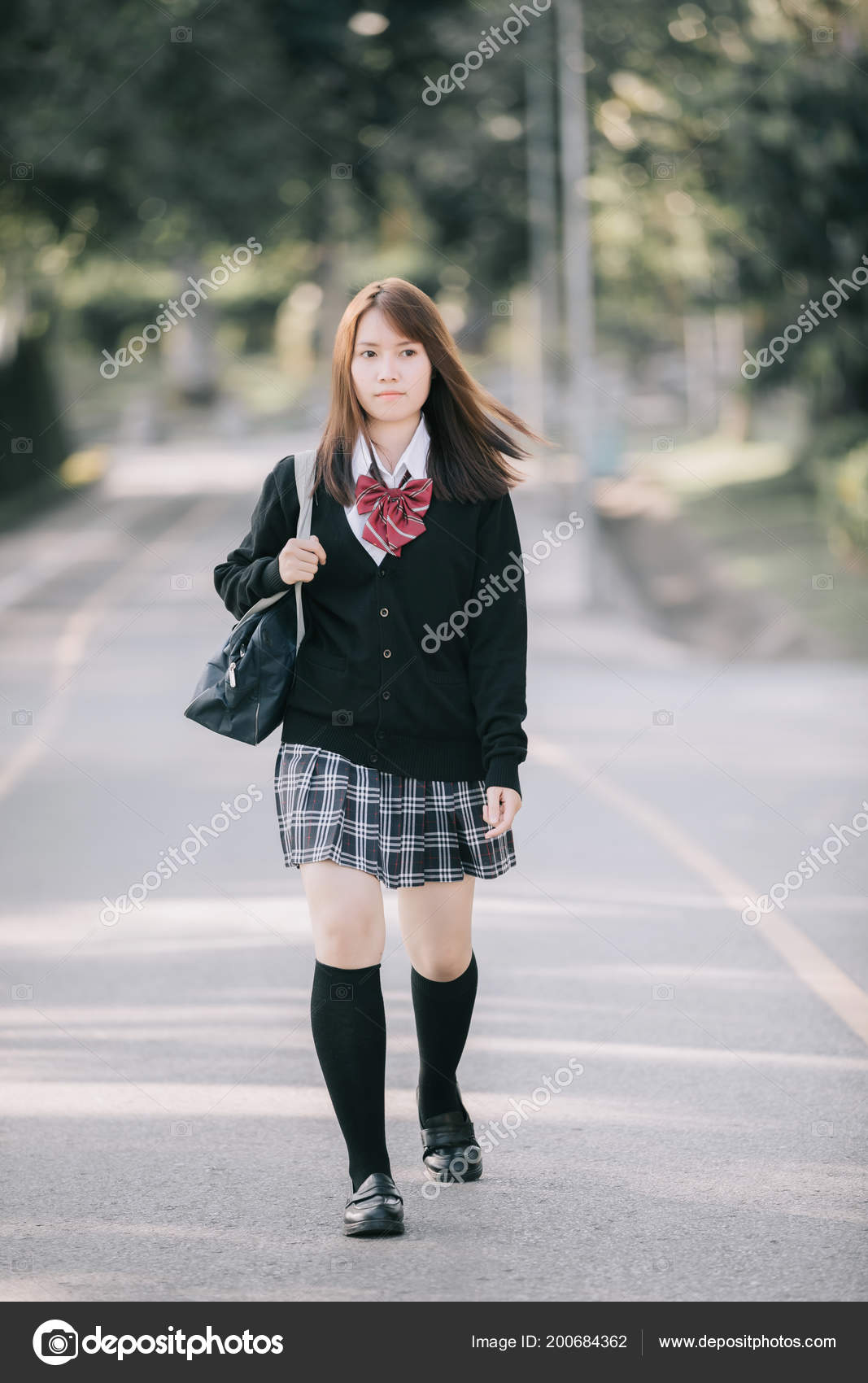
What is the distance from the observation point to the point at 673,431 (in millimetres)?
60000

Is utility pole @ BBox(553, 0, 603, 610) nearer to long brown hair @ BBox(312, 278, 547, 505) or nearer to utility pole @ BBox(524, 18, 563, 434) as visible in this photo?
utility pole @ BBox(524, 18, 563, 434)

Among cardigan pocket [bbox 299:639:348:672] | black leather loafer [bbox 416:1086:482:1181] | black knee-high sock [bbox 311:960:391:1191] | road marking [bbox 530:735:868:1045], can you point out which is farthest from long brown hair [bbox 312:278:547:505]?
road marking [bbox 530:735:868:1045]

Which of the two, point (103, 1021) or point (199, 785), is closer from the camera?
point (103, 1021)

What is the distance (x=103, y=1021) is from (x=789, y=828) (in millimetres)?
4361

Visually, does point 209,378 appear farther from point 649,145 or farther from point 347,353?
point 347,353

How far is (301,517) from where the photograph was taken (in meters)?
4.37

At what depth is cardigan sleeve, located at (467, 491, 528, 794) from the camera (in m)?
4.34

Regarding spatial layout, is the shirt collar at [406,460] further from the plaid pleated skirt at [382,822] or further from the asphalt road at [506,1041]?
the asphalt road at [506,1041]

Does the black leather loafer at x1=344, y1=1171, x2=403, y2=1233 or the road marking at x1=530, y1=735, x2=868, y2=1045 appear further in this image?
the road marking at x1=530, y1=735, x2=868, y2=1045
